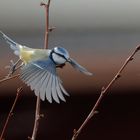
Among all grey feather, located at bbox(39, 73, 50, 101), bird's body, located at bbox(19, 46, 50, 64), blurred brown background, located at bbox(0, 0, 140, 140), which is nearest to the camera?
grey feather, located at bbox(39, 73, 50, 101)

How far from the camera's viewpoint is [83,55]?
2980 mm

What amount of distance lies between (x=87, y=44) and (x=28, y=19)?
379 mm

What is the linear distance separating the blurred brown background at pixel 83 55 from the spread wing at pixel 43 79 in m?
1.52

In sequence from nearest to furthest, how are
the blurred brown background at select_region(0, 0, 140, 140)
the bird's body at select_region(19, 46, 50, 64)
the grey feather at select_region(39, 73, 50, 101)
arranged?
1. the grey feather at select_region(39, 73, 50, 101)
2. the bird's body at select_region(19, 46, 50, 64)
3. the blurred brown background at select_region(0, 0, 140, 140)

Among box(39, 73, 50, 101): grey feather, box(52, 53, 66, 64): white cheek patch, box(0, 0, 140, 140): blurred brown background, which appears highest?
box(52, 53, 66, 64): white cheek patch

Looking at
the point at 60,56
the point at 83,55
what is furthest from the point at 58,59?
the point at 83,55

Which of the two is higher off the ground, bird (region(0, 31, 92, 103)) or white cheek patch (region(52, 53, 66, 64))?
white cheek patch (region(52, 53, 66, 64))

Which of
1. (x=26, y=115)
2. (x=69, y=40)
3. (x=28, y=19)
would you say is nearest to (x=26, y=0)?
(x=28, y=19)

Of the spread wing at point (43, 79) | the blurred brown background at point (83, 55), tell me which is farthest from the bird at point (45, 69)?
the blurred brown background at point (83, 55)

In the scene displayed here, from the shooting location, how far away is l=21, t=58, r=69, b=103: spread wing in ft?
4.24

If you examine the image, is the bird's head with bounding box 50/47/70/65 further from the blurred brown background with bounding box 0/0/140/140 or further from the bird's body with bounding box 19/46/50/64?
the blurred brown background with bounding box 0/0/140/140

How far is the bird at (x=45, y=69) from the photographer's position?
130 centimetres

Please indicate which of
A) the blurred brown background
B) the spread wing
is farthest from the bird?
the blurred brown background

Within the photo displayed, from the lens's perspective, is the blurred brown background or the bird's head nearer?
the bird's head
